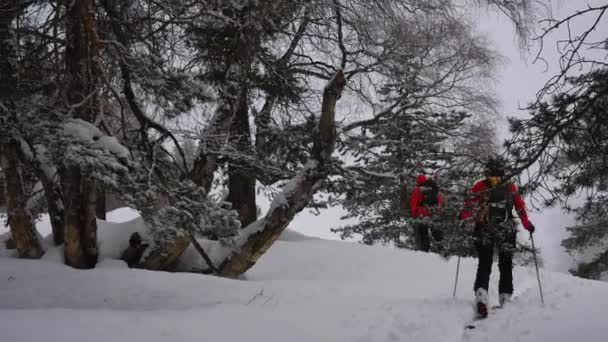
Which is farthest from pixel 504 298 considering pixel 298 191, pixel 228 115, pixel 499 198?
pixel 228 115

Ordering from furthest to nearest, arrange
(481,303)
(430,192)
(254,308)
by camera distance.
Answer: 1. (430,192)
2. (481,303)
3. (254,308)

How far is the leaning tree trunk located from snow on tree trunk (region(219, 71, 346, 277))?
75.5 inches

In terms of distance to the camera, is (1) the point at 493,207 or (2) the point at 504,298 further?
(2) the point at 504,298

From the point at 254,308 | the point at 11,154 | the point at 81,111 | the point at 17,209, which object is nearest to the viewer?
the point at 81,111

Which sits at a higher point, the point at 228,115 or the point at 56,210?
the point at 228,115

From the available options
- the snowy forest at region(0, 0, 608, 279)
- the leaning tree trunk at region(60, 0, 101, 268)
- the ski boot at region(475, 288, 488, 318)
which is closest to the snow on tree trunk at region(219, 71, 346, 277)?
the snowy forest at region(0, 0, 608, 279)

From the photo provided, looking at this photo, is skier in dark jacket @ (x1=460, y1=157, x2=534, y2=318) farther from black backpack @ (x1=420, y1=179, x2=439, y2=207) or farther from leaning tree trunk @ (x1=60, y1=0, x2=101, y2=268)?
leaning tree trunk @ (x1=60, y1=0, x2=101, y2=268)

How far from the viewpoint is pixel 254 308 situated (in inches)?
193

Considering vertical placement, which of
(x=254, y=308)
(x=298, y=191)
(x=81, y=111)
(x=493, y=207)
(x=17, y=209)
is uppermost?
(x=81, y=111)

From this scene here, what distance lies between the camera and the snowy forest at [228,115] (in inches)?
145

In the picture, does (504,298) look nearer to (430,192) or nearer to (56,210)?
(430,192)

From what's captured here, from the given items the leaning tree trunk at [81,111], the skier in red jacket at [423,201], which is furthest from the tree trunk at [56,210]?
the skier in red jacket at [423,201]

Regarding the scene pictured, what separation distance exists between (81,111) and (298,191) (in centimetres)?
272

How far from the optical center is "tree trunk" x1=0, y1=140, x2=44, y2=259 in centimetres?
559
